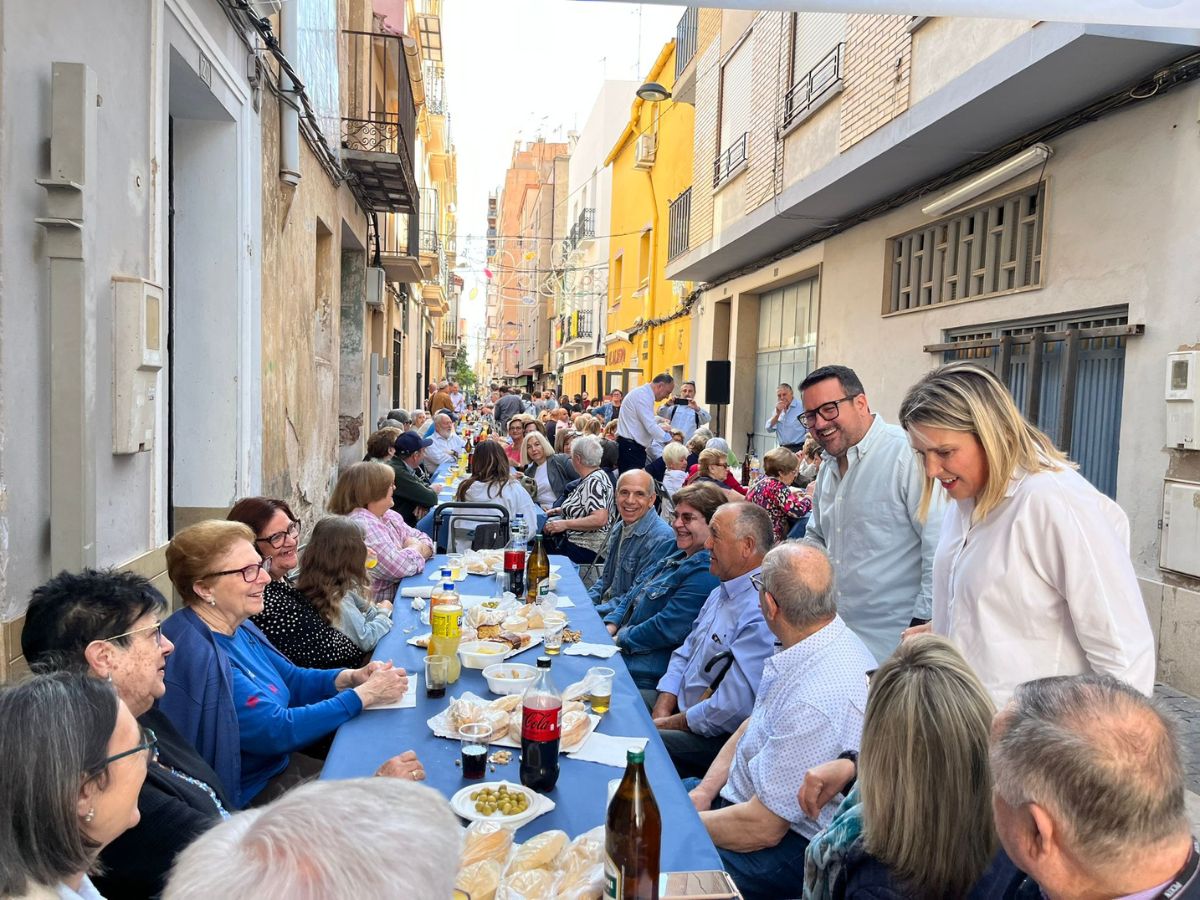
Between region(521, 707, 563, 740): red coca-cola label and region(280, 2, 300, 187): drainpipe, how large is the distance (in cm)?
583

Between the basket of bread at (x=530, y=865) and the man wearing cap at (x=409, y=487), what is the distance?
17.8 feet

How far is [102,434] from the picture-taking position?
137 inches

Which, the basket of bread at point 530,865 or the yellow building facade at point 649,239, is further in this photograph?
the yellow building facade at point 649,239

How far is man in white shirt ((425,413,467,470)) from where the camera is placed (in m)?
10.9

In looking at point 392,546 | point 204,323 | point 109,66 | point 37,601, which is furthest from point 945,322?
point 37,601

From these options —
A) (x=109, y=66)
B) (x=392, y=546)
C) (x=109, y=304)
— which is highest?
(x=109, y=66)

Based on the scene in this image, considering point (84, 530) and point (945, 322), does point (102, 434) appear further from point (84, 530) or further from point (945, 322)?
point (945, 322)

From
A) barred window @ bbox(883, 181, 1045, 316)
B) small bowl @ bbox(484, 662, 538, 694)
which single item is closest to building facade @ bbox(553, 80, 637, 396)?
barred window @ bbox(883, 181, 1045, 316)

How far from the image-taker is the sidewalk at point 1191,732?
3.65 m

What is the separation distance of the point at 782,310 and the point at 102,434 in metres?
12.0

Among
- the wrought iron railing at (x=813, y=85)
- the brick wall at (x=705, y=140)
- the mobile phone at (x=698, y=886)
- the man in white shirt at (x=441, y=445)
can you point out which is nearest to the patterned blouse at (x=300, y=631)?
the mobile phone at (x=698, y=886)

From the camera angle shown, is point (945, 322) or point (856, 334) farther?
point (856, 334)

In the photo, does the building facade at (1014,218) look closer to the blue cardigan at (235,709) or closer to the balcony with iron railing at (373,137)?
the balcony with iron railing at (373,137)

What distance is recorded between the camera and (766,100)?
1213 centimetres
